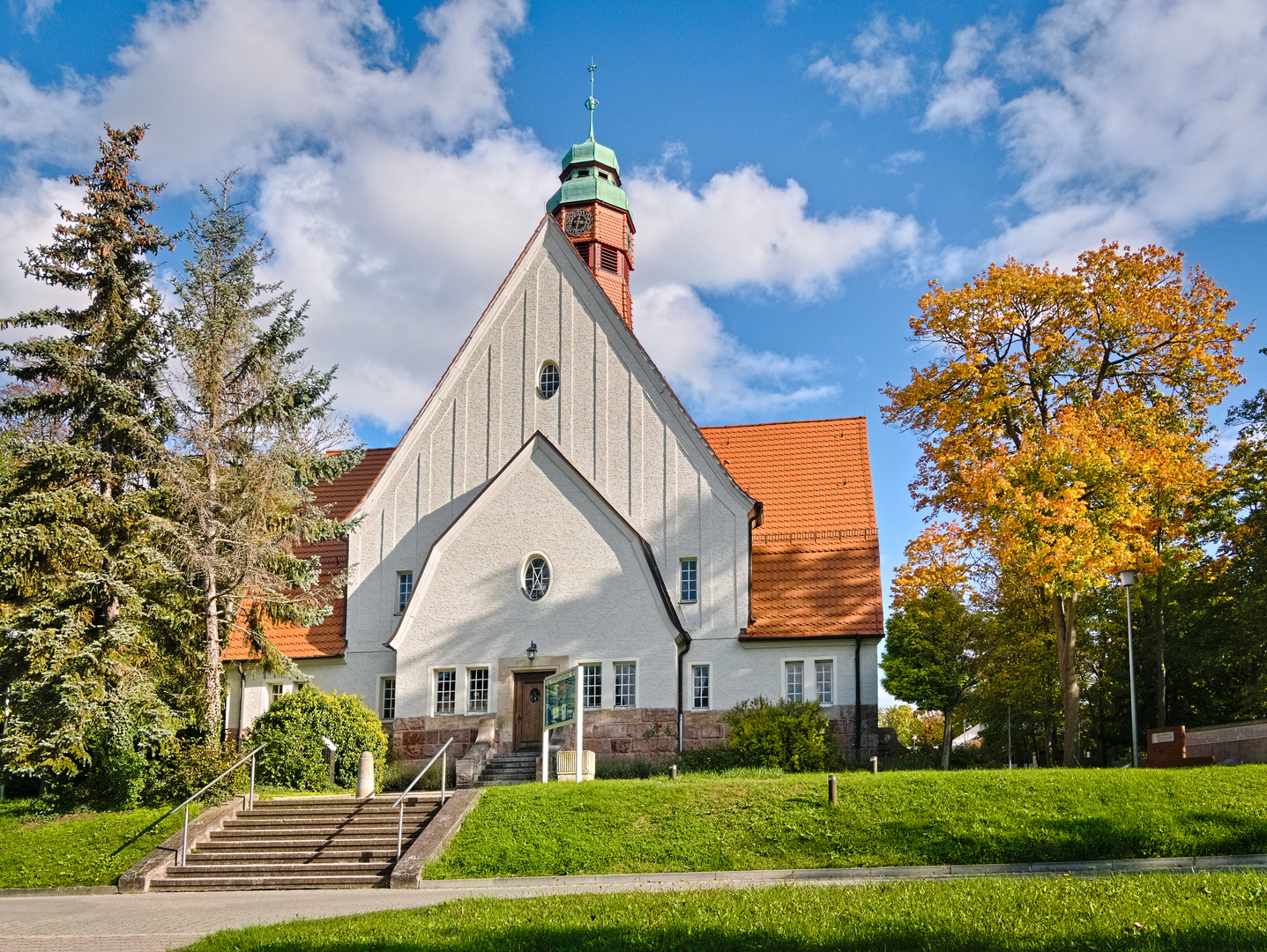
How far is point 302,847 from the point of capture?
57.7 ft

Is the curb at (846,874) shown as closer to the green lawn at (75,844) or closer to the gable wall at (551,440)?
the green lawn at (75,844)

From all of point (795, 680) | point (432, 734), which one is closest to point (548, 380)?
point (432, 734)

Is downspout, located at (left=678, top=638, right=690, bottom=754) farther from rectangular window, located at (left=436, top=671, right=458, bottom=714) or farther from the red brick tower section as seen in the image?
the red brick tower section

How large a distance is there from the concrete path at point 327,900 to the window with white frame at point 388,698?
10227 millimetres

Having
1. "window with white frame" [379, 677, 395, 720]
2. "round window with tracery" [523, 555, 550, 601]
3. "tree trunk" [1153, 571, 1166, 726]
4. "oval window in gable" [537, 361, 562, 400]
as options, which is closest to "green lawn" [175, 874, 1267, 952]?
"round window with tracery" [523, 555, 550, 601]

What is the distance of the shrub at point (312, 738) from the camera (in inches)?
867

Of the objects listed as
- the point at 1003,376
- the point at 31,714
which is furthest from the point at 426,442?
the point at 1003,376

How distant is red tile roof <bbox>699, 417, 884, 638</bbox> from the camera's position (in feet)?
81.7

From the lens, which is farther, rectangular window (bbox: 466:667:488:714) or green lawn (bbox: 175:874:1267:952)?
rectangular window (bbox: 466:667:488:714)

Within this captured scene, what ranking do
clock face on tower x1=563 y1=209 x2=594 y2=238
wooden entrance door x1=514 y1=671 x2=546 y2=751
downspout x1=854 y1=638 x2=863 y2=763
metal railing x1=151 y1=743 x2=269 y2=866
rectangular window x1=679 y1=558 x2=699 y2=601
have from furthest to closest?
clock face on tower x1=563 y1=209 x2=594 y2=238, rectangular window x1=679 y1=558 x2=699 y2=601, wooden entrance door x1=514 y1=671 x2=546 y2=751, downspout x1=854 y1=638 x2=863 y2=763, metal railing x1=151 y1=743 x2=269 y2=866

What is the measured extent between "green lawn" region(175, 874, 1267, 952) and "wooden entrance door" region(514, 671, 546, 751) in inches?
484

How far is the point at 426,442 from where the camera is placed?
90.4 feet

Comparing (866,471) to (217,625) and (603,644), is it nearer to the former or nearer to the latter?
(603,644)

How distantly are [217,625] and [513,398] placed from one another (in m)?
9.06
